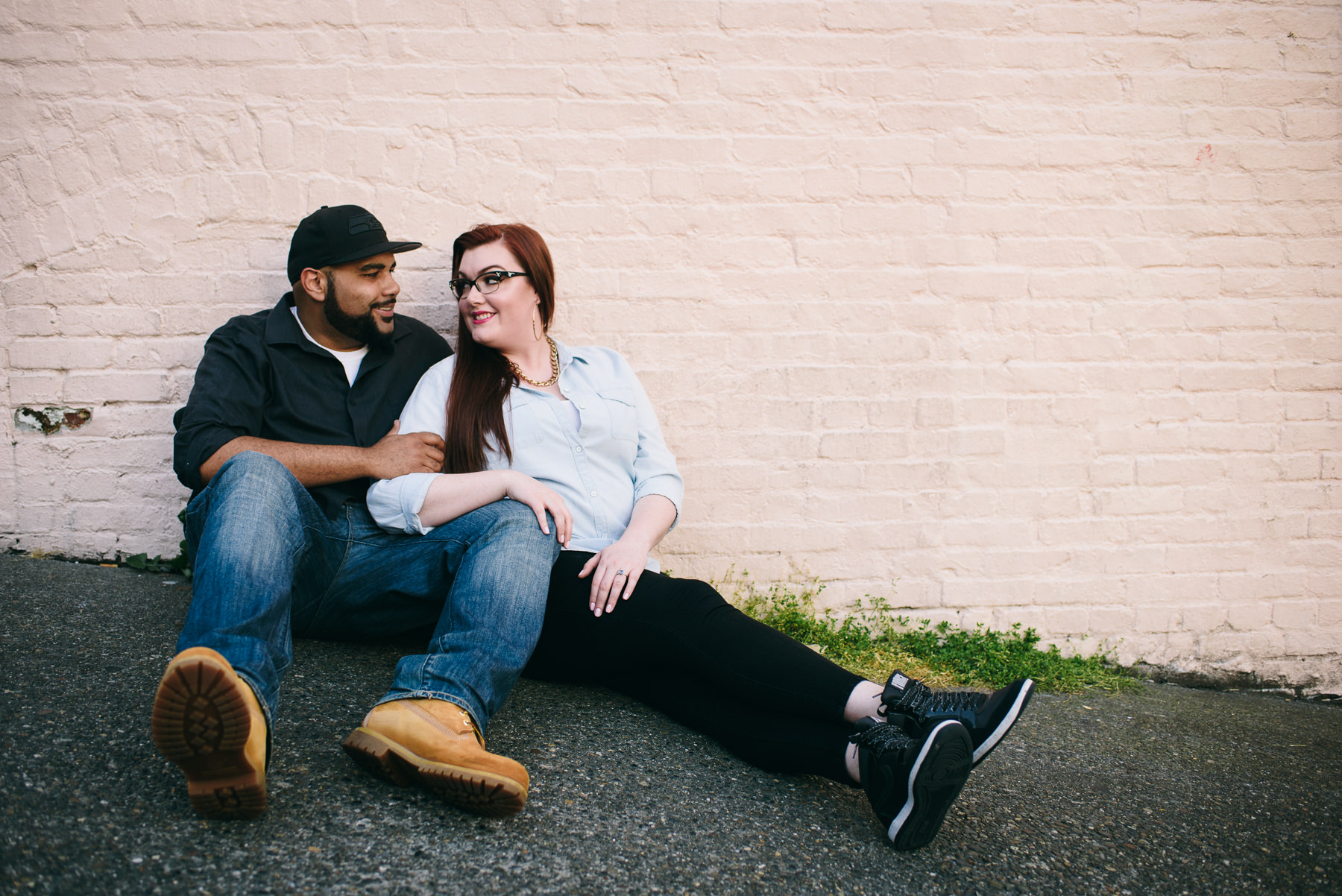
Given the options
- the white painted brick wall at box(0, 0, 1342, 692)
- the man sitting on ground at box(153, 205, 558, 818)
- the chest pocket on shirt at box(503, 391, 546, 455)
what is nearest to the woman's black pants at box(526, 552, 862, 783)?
the man sitting on ground at box(153, 205, 558, 818)

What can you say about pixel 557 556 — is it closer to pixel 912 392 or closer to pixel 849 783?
pixel 849 783

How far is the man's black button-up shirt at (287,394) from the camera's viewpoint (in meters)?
2.41

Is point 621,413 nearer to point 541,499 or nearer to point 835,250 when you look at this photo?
point 541,499

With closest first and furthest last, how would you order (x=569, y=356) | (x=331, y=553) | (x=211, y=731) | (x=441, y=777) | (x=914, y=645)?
(x=211, y=731)
(x=441, y=777)
(x=331, y=553)
(x=569, y=356)
(x=914, y=645)

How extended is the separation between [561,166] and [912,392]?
1654 mm

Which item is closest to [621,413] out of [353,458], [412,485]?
[412,485]

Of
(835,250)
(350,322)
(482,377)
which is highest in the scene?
(835,250)

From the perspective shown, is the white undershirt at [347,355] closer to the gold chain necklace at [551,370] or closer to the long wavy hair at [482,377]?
the long wavy hair at [482,377]

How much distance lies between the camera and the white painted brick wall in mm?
2982

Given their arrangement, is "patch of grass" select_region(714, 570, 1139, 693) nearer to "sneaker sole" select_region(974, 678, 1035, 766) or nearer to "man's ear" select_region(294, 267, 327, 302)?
"sneaker sole" select_region(974, 678, 1035, 766)

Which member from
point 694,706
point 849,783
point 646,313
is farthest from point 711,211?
point 849,783

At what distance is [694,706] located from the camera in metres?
2.22

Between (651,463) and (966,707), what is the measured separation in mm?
1240

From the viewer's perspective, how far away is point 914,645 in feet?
10.7
